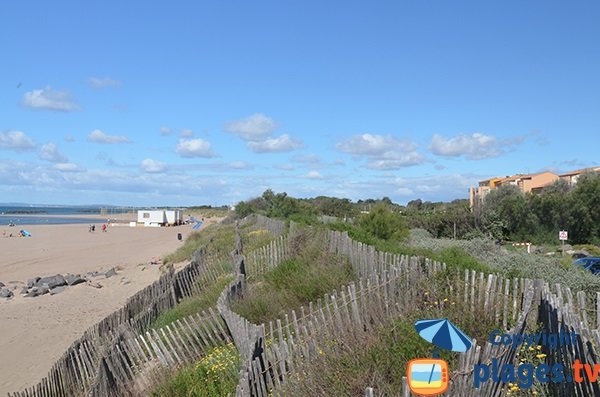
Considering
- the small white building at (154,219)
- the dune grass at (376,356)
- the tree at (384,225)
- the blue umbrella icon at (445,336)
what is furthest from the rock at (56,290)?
the small white building at (154,219)

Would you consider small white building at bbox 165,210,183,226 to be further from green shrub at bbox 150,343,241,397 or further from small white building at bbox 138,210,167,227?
green shrub at bbox 150,343,241,397

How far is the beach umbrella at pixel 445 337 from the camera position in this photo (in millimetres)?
3533

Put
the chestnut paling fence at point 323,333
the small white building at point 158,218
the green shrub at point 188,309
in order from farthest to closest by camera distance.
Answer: the small white building at point 158,218 < the green shrub at point 188,309 < the chestnut paling fence at point 323,333

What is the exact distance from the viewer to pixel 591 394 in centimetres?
377

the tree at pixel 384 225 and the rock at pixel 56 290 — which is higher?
the tree at pixel 384 225

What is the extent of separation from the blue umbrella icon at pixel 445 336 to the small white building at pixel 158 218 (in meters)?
79.3

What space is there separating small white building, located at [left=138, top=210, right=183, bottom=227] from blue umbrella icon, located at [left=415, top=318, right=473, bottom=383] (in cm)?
7928

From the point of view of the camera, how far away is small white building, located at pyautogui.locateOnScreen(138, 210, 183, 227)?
81.5 m

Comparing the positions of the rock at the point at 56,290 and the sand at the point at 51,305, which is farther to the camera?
the rock at the point at 56,290

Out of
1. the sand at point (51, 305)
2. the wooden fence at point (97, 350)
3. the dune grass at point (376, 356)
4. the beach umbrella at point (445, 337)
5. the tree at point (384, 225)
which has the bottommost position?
the sand at point (51, 305)

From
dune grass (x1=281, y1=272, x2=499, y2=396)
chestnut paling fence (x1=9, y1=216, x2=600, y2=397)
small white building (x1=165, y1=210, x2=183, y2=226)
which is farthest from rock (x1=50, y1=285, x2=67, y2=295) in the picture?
small white building (x1=165, y1=210, x2=183, y2=226)

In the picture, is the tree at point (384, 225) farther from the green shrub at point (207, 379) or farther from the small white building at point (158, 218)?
the small white building at point (158, 218)

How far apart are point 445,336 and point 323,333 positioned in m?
2.38

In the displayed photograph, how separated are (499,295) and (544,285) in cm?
47
